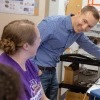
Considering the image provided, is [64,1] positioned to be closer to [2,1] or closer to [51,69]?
[2,1]

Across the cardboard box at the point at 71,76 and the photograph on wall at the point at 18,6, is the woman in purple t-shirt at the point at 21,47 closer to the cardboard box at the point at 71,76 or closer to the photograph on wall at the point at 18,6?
the cardboard box at the point at 71,76

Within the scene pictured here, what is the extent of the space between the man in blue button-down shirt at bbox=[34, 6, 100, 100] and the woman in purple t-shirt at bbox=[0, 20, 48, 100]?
1.99 feet

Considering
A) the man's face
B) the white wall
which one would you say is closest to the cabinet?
the white wall

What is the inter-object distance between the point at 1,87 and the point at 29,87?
0.61 meters

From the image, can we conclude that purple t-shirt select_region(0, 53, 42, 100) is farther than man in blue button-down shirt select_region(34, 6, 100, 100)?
No

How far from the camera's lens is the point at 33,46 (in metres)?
1.31

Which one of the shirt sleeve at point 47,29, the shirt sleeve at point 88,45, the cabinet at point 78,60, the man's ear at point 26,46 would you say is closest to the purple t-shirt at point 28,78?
the man's ear at point 26,46

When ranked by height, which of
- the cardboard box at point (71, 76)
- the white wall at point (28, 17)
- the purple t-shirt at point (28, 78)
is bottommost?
the cardboard box at point (71, 76)

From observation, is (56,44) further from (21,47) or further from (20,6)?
(20,6)

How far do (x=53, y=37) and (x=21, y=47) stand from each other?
728mm

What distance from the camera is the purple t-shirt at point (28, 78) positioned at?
1.24m

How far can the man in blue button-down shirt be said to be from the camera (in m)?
1.90

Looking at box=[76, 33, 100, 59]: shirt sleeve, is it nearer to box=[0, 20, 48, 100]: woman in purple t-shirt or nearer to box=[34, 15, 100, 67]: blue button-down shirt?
box=[34, 15, 100, 67]: blue button-down shirt

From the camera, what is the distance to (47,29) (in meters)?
1.91
